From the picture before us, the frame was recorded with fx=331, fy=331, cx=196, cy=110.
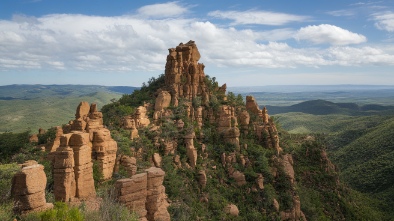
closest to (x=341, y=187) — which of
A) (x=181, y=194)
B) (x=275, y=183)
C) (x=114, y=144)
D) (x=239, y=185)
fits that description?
(x=275, y=183)

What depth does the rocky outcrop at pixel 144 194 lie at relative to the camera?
2511 cm

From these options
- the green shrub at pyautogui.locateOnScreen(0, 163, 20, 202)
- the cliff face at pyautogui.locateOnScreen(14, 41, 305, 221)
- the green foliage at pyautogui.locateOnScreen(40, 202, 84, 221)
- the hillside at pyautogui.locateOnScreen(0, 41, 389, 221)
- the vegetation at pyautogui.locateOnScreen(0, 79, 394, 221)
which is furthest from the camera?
the vegetation at pyautogui.locateOnScreen(0, 79, 394, 221)

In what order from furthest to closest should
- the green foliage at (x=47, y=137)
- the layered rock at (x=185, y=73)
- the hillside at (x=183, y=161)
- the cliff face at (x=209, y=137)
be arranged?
the layered rock at (x=185, y=73)
the cliff face at (x=209, y=137)
the green foliage at (x=47, y=137)
the hillside at (x=183, y=161)

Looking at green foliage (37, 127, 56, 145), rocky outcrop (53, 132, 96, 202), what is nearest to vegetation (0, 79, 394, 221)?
green foliage (37, 127, 56, 145)

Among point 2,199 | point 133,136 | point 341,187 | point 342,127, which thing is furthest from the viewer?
point 342,127

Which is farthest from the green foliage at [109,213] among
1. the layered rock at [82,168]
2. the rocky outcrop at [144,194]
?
the layered rock at [82,168]

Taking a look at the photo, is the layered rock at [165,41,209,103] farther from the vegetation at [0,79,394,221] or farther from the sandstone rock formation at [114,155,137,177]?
the sandstone rock formation at [114,155,137,177]

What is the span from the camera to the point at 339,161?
100m

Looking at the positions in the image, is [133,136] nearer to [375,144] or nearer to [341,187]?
[341,187]

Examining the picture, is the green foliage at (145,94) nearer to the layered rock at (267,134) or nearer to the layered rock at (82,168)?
the layered rock at (267,134)

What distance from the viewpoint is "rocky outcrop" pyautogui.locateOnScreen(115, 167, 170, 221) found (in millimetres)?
25109

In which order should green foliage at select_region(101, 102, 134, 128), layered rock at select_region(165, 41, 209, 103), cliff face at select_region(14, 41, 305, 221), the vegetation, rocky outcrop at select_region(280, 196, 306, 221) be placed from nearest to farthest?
1. cliff face at select_region(14, 41, 305, 221)
2. the vegetation
3. green foliage at select_region(101, 102, 134, 128)
4. rocky outcrop at select_region(280, 196, 306, 221)
5. layered rock at select_region(165, 41, 209, 103)

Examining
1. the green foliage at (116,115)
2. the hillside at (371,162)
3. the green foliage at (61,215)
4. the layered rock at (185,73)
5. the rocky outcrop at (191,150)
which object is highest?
the layered rock at (185,73)

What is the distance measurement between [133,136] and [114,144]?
8104 mm
